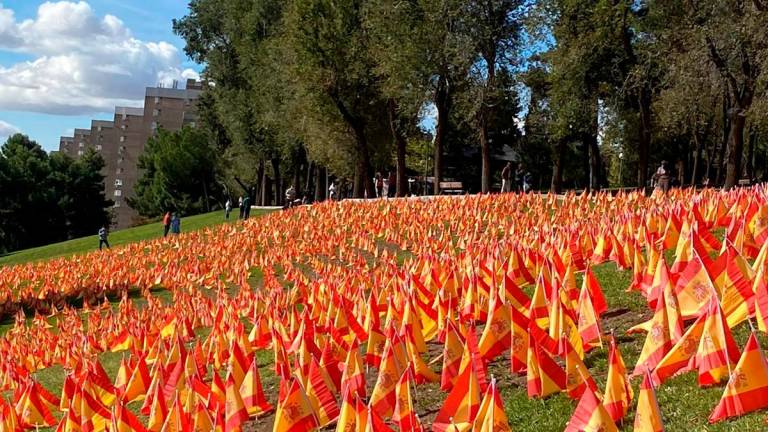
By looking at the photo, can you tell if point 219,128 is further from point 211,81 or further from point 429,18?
point 429,18

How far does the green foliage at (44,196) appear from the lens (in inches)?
2827

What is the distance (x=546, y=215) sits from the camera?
60.8 ft

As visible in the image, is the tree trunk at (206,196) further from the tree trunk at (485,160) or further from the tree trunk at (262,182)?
the tree trunk at (485,160)

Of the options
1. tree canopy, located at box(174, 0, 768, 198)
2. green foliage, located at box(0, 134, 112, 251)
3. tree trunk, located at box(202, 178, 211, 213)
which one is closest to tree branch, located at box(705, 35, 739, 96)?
tree canopy, located at box(174, 0, 768, 198)

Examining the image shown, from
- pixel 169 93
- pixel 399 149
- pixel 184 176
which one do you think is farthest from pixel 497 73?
pixel 169 93

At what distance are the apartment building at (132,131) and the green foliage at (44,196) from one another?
41370 mm

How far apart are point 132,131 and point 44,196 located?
6287 cm

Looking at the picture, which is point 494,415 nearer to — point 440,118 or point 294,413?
point 294,413

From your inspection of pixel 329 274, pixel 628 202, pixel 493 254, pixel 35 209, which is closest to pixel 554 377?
pixel 493 254

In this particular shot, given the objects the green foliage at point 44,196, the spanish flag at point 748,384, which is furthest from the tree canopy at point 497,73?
the green foliage at point 44,196

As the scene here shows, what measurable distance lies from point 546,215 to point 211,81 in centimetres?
4668

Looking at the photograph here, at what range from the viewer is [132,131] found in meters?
135

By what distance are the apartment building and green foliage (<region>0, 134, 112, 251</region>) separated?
41.4m

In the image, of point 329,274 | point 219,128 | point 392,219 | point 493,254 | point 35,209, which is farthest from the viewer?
point 35,209
